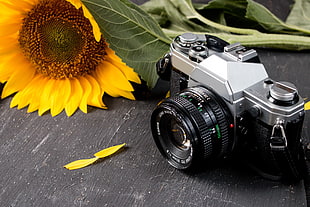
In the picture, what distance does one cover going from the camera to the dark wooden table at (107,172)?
0.79 meters

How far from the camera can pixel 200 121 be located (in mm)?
762

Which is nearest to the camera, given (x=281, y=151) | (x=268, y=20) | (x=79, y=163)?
(x=281, y=151)

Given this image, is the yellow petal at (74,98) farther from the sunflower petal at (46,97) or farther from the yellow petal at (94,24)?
the yellow petal at (94,24)

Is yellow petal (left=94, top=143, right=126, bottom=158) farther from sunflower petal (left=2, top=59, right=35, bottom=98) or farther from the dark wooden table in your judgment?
sunflower petal (left=2, top=59, right=35, bottom=98)

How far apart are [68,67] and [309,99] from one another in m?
0.45

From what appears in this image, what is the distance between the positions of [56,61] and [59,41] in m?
0.04

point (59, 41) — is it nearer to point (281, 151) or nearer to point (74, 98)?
point (74, 98)

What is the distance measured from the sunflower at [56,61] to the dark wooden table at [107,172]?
3cm

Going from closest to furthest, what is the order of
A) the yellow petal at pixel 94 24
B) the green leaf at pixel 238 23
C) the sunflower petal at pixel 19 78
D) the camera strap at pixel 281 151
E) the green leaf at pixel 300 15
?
the camera strap at pixel 281 151, the yellow petal at pixel 94 24, the sunflower petal at pixel 19 78, the green leaf at pixel 238 23, the green leaf at pixel 300 15

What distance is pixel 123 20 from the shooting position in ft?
2.91

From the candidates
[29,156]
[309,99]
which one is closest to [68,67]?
[29,156]

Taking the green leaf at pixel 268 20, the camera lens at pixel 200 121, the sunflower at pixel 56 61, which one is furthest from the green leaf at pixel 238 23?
the camera lens at pixel 200 121

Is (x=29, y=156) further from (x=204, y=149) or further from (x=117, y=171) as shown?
(x=204, y=149)

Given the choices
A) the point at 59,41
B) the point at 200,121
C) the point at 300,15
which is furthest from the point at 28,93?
the point at 300,15
